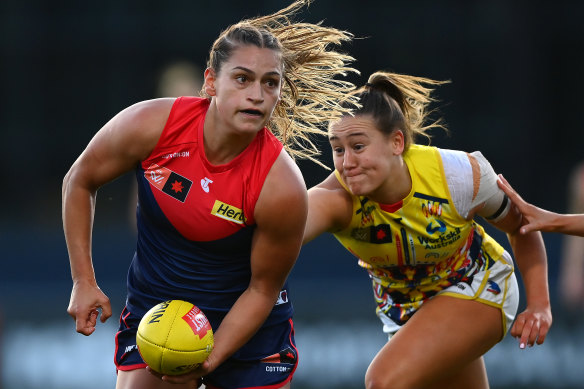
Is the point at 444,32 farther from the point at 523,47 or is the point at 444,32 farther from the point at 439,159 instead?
the point at 439,159

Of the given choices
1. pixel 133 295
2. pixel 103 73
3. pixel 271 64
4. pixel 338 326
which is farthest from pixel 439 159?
pixel 103 73

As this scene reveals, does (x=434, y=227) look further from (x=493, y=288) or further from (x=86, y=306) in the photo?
(x=86, y=306)

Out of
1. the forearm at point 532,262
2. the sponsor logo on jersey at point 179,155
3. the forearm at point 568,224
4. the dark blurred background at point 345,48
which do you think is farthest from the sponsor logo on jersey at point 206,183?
the dark blurred background at point 345,48

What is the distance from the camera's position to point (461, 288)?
17.1 ft

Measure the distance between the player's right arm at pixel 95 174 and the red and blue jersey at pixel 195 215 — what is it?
0.21 ft

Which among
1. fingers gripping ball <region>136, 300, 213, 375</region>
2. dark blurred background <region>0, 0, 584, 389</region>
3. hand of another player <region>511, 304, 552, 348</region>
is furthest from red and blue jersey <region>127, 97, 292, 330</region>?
dark blurred background <region>0, 0, 584, 389</region>

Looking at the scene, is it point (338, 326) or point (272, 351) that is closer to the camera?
point (272, 351)

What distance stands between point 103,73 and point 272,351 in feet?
22.8

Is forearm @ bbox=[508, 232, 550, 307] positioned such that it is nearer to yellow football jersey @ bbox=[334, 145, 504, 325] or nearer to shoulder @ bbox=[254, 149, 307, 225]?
yellow football jersey @ bbox=[334, 145, 504, 325]

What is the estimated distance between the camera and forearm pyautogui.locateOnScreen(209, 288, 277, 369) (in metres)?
4.36

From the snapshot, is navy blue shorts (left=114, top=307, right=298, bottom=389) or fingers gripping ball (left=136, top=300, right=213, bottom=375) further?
navy blue shorts (left=114, top=307, right=298, bottom=389)

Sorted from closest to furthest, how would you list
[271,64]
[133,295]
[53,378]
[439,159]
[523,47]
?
[271,64], [133,295], [439,159], [53,378], [523,47]

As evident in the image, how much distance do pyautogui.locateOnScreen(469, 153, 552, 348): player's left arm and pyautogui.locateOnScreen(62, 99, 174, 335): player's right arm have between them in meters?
1.63

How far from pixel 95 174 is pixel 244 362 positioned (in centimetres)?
106
